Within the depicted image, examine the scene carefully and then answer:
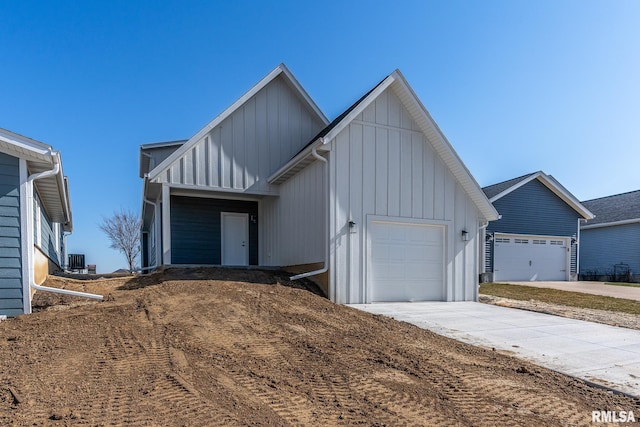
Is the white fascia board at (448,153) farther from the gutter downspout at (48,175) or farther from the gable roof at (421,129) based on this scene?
the gutter downspout at (48,175)

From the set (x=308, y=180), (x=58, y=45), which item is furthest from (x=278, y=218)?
(x=58, y=45)

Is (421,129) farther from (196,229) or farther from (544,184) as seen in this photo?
(544,184)

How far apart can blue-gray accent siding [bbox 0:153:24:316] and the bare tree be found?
2610 centimetres

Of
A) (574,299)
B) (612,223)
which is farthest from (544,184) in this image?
(574,299)

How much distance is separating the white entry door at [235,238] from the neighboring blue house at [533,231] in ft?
37.3

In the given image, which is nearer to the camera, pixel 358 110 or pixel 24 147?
pixel 24 147

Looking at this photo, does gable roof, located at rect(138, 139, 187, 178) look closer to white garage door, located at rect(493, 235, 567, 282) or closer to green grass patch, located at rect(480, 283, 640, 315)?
green grass patch, located at rect(480, 283, 640, 315)

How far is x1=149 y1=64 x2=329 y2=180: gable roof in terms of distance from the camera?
32.5 feet

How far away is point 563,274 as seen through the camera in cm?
1870

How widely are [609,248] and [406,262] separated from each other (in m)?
19.4

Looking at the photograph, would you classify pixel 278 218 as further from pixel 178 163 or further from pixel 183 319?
pixel 183 319

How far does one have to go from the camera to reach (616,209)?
22.3m
